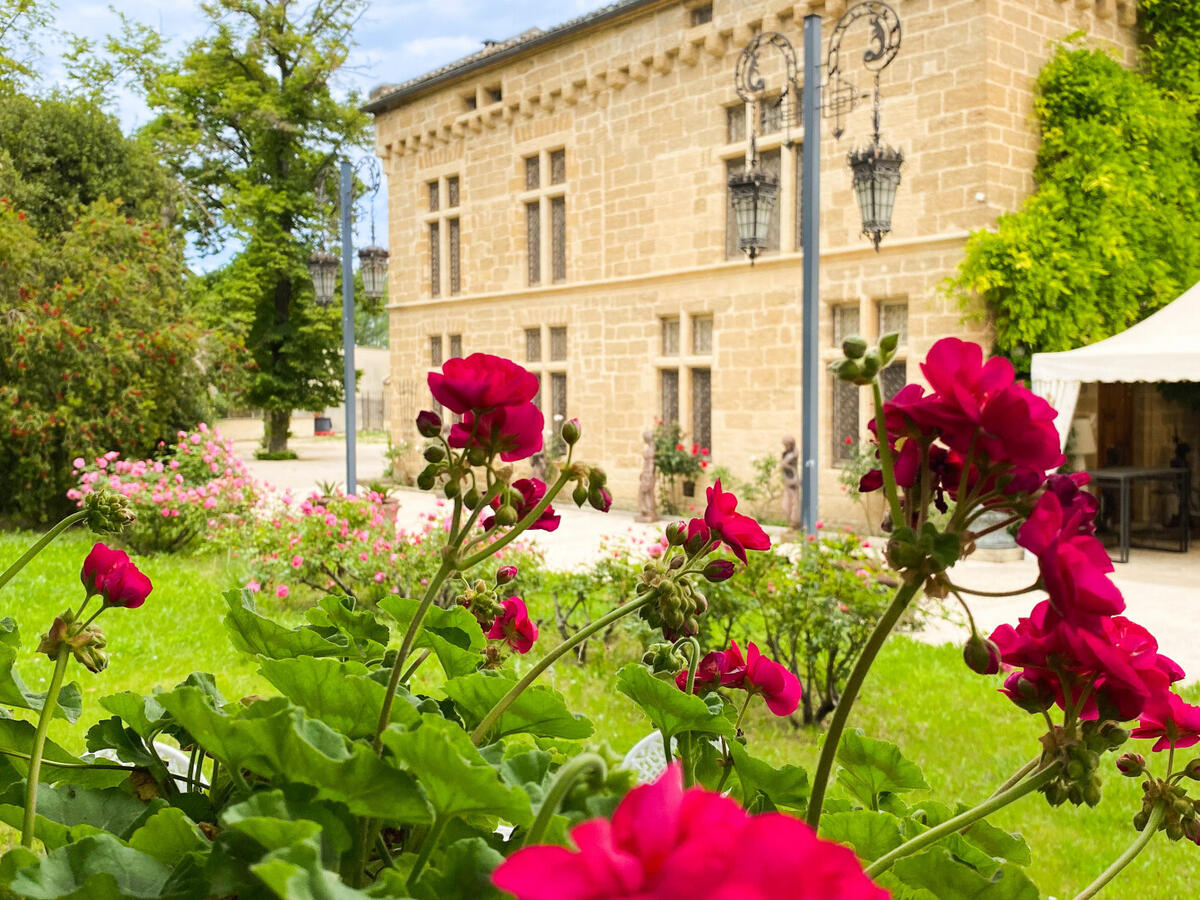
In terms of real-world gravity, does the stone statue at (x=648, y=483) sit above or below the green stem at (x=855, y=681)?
below

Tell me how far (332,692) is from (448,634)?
0.29m

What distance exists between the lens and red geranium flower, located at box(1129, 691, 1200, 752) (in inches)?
32.3

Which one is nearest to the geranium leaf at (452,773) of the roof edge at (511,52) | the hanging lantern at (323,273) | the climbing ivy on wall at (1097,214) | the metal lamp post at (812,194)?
the metal lamp post at (812,194)

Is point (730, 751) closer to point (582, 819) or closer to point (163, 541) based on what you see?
point (582, 819)

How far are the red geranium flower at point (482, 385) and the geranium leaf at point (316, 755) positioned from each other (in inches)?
9.4

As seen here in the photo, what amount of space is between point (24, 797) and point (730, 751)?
1.84 feet

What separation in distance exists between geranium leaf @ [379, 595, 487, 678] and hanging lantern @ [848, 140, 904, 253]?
662 centimetres

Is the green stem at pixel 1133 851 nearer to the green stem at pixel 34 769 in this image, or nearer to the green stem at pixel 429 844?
the green stem at pixel 429 844

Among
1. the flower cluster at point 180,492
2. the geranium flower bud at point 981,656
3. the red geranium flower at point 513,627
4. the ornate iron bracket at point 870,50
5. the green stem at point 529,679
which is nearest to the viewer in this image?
the geranium flower bud at point 981,656

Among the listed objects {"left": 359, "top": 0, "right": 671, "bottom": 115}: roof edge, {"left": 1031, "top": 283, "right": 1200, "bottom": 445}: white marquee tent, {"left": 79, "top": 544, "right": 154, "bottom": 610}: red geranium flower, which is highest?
{"left": 359, "top": 0, "right": 671, "bottom": 115}: roof edge

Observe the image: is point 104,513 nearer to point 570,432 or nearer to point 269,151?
point 570,432

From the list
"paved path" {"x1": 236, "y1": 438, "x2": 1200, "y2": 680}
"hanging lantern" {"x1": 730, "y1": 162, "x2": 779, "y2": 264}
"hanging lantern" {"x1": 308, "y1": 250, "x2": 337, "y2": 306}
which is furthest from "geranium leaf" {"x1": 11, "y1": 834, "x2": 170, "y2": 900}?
"hanging lantern" {"x1": 308, "y1": 250, "x2": 337, "y2": 306}

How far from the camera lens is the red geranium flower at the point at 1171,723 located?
821 mm

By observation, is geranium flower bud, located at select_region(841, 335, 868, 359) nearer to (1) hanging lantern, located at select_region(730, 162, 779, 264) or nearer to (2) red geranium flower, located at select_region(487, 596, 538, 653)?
(2) red geranium flower, located at select_region(487, 596, 538, 653)
